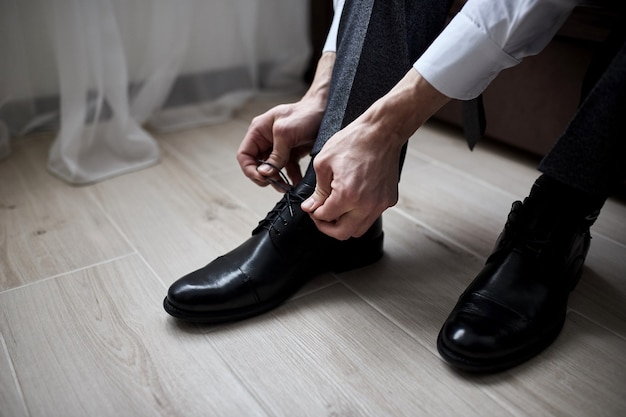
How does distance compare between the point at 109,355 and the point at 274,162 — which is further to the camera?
the point at 274,162

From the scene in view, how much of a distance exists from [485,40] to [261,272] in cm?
36

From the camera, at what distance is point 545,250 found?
2.05 ft

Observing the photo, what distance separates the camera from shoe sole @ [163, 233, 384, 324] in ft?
2.06

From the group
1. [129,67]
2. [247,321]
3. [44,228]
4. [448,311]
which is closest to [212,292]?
[247,321]

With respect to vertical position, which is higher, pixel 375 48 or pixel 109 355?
pixel 375 48

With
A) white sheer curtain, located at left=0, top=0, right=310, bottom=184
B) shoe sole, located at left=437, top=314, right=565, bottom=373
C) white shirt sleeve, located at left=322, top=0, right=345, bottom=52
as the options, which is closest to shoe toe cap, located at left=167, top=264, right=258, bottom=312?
shoe sole, located at left=437, top=314, right=565, bottom=373

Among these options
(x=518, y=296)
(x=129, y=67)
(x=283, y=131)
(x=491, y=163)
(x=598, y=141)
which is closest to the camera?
(x=598, y=141)

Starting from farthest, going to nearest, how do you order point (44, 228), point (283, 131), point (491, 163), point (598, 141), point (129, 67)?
1. point (129, 67)
2. point (491, 163)
3. point (44, 228)
4. point (283, 131)
5. point (598, 141)

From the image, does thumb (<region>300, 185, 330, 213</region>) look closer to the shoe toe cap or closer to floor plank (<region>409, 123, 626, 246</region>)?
the shoe toe cap

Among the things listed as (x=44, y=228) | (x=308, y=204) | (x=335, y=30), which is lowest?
(x=44, y=228)

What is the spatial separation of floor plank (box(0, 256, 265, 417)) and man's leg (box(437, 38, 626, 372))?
244 millimetres

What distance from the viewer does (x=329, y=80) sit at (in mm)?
741

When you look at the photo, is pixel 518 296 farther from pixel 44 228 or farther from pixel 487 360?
pixel 44 228

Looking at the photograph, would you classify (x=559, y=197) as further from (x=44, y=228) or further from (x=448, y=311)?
(x=44, y=228)
